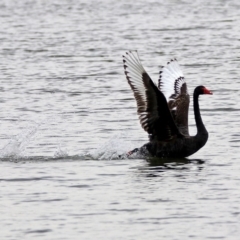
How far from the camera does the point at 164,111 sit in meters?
13.1

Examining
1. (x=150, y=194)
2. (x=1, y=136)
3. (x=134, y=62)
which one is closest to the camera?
(x=150, y=194)

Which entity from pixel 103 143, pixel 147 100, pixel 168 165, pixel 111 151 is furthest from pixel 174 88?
pixel 168 165

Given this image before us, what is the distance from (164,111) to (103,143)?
65.6 inches

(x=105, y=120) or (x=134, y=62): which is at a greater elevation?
(x=134, y=62)

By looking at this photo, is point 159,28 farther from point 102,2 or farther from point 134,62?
point 134,62

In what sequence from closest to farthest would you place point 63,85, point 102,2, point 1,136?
1. point 1,136
2. point 63,85
3. point 102,2

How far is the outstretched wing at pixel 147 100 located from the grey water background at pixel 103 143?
1.62ft

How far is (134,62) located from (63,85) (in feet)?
26.7

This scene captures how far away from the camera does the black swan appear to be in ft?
42.3

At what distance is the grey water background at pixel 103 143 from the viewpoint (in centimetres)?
1001

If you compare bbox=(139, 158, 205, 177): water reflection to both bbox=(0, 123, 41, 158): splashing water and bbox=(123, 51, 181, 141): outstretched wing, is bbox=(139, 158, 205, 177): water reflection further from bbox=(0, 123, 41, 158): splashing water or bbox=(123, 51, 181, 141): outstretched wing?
bbox=(0, 123, 41, 158): splashing water

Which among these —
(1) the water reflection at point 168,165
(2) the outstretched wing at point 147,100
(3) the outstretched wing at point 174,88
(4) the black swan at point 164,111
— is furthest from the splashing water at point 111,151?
(3) the outstretched wing at point 174,88

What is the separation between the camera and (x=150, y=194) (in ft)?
36.8

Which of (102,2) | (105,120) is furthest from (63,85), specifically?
(102,2)
